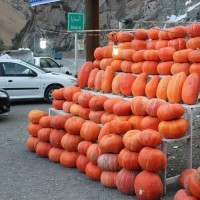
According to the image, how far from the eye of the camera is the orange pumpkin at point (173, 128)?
5949 mm

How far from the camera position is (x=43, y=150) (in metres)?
7.92

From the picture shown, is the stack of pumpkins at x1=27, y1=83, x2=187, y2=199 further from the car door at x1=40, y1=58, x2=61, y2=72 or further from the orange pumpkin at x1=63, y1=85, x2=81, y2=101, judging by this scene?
the car door at x1=40, y1=58, x2=61, y2=72

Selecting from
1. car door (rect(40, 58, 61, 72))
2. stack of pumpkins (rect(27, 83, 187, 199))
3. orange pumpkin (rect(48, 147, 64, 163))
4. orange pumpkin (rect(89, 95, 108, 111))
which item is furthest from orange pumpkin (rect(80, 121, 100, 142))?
car door (rect(40, 58, 61, 72))

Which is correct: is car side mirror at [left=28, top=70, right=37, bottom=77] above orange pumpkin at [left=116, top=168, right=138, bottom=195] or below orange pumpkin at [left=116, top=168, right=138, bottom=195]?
above

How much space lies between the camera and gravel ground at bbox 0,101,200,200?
6039mm

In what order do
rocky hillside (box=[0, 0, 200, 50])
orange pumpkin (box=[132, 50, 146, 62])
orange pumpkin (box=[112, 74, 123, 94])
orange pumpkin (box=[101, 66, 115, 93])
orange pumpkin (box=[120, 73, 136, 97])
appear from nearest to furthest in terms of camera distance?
orange pumpkin (box=[120, 73, 136, 97]) < orange pumpkin (box=[132, 50, 146, 62]) < orange pumpkin (box=[112, 74, 123, 94]) < orange pumpkin (box=[101, 66, 115, 93]) < rocky hillside (box=[0, 0, 200, 50])

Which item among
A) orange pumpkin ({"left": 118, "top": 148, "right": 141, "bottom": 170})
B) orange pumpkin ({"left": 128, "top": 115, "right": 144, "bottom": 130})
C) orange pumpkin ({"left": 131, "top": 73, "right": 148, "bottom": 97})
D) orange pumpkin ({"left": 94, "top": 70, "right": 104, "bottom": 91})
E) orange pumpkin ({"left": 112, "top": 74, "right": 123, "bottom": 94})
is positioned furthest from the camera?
orange pumpkin ({"left": 94, "top": 70, "right": 104, "bottom": 91})

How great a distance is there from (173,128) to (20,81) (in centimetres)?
1032

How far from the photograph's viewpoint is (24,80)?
50.8 ft

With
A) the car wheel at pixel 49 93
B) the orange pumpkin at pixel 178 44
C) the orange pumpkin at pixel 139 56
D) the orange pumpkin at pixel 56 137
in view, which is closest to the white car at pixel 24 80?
the car wheel at pixel 49 93

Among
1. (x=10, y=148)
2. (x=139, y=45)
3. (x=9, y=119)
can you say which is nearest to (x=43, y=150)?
(x=10, y=148)

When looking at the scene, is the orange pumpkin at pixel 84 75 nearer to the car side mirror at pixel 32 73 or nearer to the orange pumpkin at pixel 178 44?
the orange pumpkin at pixel 178 44

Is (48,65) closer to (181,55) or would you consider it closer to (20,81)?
(20,81)

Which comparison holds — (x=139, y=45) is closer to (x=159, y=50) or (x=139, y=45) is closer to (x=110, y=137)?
(x=159, y=50)
